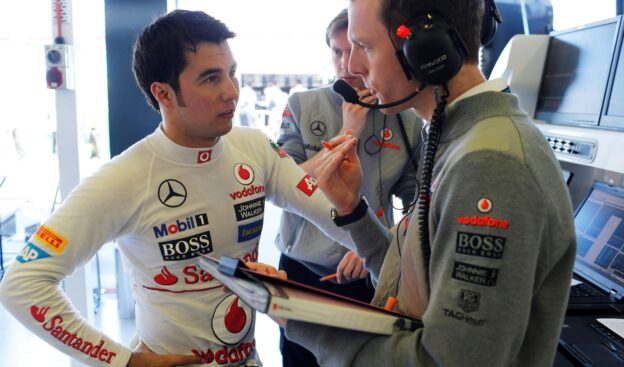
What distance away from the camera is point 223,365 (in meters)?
1.18

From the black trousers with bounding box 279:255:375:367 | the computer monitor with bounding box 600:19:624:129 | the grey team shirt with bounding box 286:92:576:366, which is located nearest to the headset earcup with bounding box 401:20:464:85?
Result: the grey team shirt with bounding box 286:92:576:366

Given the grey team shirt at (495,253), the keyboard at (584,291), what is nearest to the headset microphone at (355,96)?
the grey team shirt at (495,253)

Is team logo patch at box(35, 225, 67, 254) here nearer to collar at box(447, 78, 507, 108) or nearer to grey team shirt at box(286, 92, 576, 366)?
grey team shirt at box(286, 92, 576, 366)

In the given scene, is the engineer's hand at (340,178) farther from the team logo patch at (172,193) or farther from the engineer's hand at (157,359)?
the engineer's hand at (157,359)

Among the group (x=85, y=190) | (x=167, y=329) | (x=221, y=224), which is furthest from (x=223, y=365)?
(x=85, y=190)

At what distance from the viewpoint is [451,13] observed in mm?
772

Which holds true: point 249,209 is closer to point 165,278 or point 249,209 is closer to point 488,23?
point 165,278

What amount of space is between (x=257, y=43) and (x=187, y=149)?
6.52 feet

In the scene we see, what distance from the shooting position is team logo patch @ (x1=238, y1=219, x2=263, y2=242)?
1225 millimetres

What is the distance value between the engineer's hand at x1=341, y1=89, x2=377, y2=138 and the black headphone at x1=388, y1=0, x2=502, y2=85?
2.39 feet

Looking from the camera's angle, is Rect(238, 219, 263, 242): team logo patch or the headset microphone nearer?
the headset microphone

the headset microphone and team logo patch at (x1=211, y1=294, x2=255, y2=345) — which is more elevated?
the headset microphone

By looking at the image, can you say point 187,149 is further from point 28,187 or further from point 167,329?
point 28,187

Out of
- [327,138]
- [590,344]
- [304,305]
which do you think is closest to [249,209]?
[327,138]
